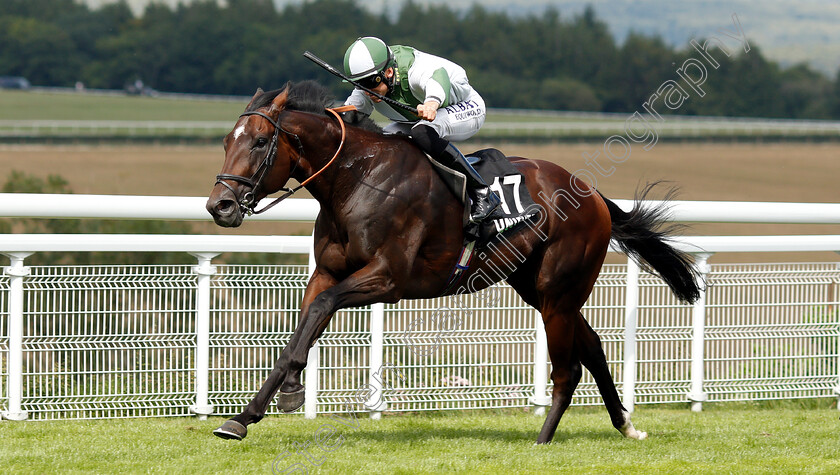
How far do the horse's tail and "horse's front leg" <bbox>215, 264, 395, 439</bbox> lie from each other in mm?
1620

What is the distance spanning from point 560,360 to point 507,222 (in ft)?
2.51

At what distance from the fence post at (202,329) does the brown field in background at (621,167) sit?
19.0 m

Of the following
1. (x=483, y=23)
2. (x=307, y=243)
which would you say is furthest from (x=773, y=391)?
(x=483, y=23)

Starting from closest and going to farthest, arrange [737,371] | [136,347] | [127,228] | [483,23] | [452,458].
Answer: [452,458]
[136,347]
[737,371]
[127,228]
[483,23]

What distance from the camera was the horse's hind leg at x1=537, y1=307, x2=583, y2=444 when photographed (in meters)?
4.66

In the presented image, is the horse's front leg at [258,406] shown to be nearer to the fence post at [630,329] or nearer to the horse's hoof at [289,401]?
the horse's hoof at [289,401]

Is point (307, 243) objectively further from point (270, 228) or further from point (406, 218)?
point (270, 228)

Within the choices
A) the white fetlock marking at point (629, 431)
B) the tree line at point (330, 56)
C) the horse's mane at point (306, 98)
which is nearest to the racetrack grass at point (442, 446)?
the white fetlock marking at point (629, 431)

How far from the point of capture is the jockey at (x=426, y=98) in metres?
4.13

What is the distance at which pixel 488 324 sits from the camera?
5316mm

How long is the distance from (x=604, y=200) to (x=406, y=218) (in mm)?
1359

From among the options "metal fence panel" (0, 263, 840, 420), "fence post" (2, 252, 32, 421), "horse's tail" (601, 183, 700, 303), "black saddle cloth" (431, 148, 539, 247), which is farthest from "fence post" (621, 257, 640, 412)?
"fence post" (2, 252, 32, 421)

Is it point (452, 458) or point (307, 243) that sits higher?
point (307, 243)

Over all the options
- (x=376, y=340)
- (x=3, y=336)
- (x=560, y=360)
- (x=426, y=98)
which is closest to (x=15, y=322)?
(x=3, y=336)
